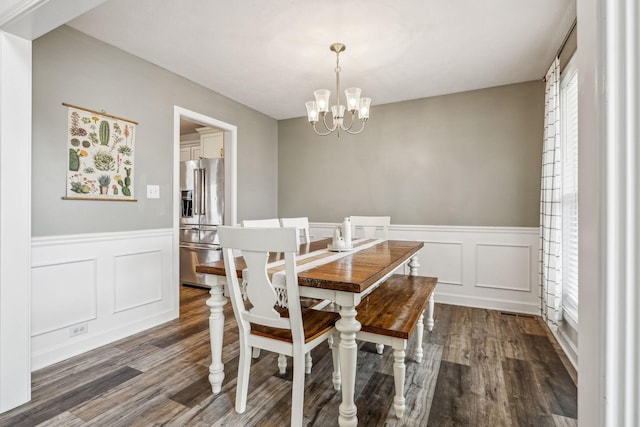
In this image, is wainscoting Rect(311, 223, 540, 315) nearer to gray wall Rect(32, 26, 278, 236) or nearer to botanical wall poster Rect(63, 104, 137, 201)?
gray wall Rect(32, 26, 278, 236)

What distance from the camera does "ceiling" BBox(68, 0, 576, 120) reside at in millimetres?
2094

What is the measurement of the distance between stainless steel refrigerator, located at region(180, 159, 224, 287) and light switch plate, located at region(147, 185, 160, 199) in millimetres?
1082

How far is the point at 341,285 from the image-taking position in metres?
1.42

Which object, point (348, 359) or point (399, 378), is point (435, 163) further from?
point (348, 359)

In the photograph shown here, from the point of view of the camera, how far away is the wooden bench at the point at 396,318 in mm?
1578

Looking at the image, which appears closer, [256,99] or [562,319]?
[562,319]

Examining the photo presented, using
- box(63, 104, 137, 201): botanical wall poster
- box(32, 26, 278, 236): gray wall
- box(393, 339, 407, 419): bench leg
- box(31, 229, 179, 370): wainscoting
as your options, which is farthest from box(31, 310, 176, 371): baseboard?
box(393, 339, 407, 419): bench leg

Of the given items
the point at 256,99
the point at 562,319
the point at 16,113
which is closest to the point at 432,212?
the point at 562,319

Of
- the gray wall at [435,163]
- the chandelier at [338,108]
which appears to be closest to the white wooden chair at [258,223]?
the chandelier at [338,108]

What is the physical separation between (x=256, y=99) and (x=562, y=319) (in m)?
3.85

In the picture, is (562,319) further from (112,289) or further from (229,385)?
(112,289)

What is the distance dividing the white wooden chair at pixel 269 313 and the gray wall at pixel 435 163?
2515 mm

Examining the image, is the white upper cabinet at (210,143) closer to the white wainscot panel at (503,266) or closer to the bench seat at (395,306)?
the bench seat at (395,306)

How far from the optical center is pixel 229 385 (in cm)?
194
